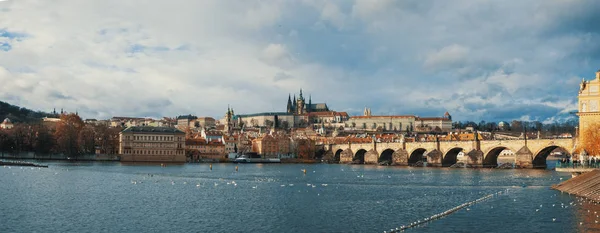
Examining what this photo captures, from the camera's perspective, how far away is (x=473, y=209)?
94.5ft

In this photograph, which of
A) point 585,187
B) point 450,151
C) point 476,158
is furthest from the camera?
point 450,151

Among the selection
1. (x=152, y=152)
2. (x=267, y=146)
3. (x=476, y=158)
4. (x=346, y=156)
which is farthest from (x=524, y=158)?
(x=267, y=146)

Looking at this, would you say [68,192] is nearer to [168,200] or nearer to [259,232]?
[168,200]

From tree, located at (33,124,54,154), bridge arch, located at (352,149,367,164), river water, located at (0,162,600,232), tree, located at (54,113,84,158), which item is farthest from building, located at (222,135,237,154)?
river water, located at (0,162,600,232)

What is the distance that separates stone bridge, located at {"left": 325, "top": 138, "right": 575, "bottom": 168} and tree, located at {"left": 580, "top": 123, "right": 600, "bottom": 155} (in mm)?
9800

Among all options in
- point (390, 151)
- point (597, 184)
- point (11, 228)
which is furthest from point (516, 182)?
point (390, 151)

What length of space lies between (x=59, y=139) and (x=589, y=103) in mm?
68288

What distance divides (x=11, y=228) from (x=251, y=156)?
86292mm

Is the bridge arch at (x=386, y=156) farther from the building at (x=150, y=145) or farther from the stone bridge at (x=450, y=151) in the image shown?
the building at (x=150, y=145)

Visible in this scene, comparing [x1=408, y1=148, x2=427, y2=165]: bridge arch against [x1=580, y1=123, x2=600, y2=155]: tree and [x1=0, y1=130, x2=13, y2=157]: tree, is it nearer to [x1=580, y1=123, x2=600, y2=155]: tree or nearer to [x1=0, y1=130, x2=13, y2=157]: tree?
[x1=580, y1=123, x2=600, y2=155]: tree

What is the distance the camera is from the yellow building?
53.0 m

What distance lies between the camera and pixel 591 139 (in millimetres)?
48781

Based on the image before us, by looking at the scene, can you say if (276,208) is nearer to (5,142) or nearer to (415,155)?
(415,155)

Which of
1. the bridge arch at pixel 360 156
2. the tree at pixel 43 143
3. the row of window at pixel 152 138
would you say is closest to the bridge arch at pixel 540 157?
the bridge arch at pixel 360 156
